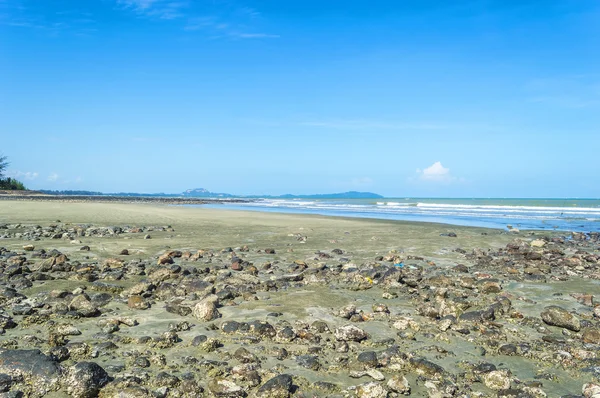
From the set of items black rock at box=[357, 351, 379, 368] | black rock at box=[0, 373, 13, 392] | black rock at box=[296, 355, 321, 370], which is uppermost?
black rock at box=[0, 373, 13, 392]

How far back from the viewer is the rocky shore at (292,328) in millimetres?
4105

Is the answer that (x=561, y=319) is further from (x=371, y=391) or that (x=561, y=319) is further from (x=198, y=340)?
(x=198, y=340)

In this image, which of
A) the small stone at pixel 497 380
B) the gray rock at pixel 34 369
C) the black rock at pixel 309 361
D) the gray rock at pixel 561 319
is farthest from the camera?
the gray rock at pixel 561 319

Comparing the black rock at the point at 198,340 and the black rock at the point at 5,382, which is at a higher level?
the black rock at the point at 5,382

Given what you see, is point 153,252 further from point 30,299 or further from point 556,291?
point 556,291

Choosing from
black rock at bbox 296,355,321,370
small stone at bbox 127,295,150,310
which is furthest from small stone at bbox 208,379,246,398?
small stone at bbox 127,295,150,310

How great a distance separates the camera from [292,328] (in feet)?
18.5

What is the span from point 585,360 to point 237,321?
14.5 ft

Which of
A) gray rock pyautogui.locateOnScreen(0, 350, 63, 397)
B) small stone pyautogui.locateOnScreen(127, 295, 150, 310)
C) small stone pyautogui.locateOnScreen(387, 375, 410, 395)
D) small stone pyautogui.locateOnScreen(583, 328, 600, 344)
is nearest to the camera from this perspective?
gray rock pyautogui.locateOnScreen(0, 350, 63, 397)

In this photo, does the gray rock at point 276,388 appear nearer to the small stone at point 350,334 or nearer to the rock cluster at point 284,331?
the rock cluster at point 284,331

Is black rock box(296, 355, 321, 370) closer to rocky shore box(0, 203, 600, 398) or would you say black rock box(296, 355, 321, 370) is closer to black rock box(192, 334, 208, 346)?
rocky shore box(0, 203, 600, 398)

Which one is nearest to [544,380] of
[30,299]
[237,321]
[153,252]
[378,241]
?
[237,321]

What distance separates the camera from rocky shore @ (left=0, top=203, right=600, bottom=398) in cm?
411

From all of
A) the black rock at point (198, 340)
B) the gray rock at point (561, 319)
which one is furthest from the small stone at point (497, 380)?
the black rock at point (198, 340)
